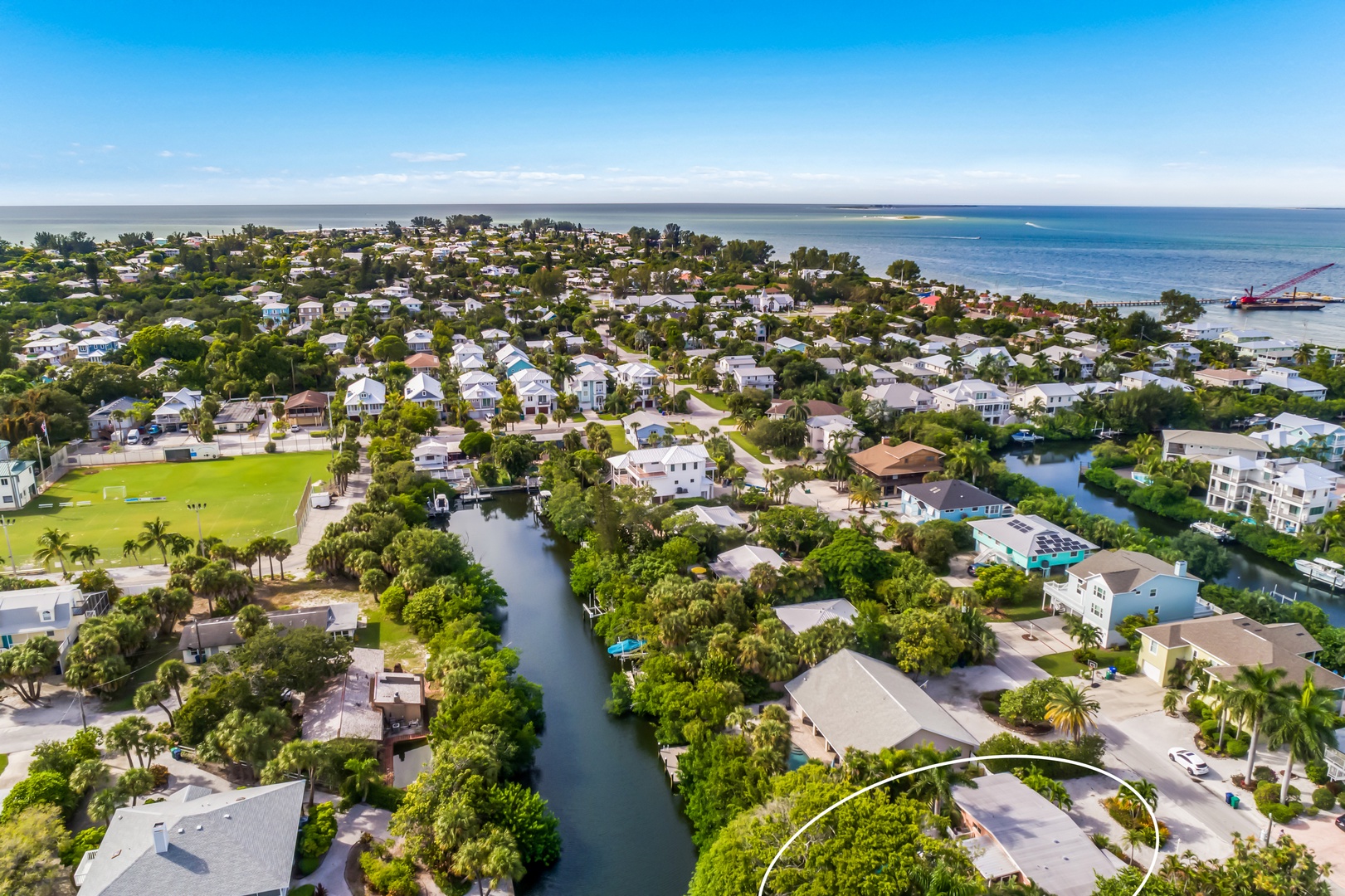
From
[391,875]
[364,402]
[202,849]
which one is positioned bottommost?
[391,875]

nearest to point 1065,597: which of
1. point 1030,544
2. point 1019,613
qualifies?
point 1019,613

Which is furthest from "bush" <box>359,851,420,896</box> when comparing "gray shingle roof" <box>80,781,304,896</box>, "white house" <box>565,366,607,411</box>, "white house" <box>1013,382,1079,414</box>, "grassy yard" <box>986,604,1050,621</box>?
"white house" <box>1013,382,1079,414</box>

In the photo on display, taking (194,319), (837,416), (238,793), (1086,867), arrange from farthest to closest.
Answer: (194,319) → (837,416) → (238,793) → (1086,867)

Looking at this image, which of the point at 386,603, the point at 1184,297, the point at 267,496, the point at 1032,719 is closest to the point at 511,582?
the point at 386,603

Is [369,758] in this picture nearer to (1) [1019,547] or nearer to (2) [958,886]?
(2) [958,886]

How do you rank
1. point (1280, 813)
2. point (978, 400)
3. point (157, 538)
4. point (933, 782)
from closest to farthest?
point (933, 782) → point (1280, 813) → point (157, 538) → point (978, 400)

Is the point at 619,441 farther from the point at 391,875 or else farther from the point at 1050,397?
the point at 391,875

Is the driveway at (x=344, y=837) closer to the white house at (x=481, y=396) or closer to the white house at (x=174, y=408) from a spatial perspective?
the white house at (x=481, y=396)
